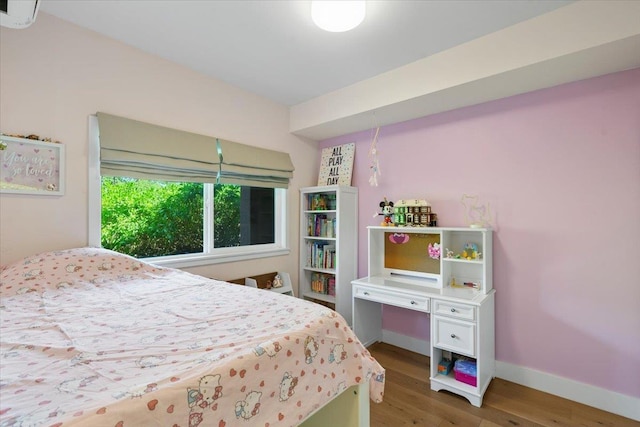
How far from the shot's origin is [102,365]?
2.63ft

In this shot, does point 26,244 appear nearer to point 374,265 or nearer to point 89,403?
point 89,403

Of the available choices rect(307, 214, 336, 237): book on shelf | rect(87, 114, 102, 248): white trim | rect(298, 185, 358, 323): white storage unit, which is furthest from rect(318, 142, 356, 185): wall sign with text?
rect(87, 114, 102, 248): white trim

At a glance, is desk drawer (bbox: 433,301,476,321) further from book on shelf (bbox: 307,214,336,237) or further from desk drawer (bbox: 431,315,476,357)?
book on shelf (bbox: 307,214,336,237)

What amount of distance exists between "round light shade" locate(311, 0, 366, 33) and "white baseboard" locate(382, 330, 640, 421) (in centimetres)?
261

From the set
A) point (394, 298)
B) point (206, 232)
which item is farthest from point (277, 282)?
point (394, 298)

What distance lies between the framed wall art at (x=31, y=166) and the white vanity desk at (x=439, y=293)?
2275 mm

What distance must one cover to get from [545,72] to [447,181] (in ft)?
3.21

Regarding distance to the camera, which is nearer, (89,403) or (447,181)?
(89,403)

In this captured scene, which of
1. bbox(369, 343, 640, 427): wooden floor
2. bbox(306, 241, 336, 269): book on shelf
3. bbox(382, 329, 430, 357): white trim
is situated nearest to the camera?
Result: bbox(369, 343, 640, 427): wooden floor

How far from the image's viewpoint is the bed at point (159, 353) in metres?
0.67

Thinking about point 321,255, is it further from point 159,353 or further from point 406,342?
point 159,353

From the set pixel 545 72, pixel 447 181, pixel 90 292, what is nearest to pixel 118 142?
pixel 90 292

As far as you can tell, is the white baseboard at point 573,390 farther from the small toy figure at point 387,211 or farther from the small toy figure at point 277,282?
the small toy figure at point 277,282

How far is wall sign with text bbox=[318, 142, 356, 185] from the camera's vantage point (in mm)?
3197
